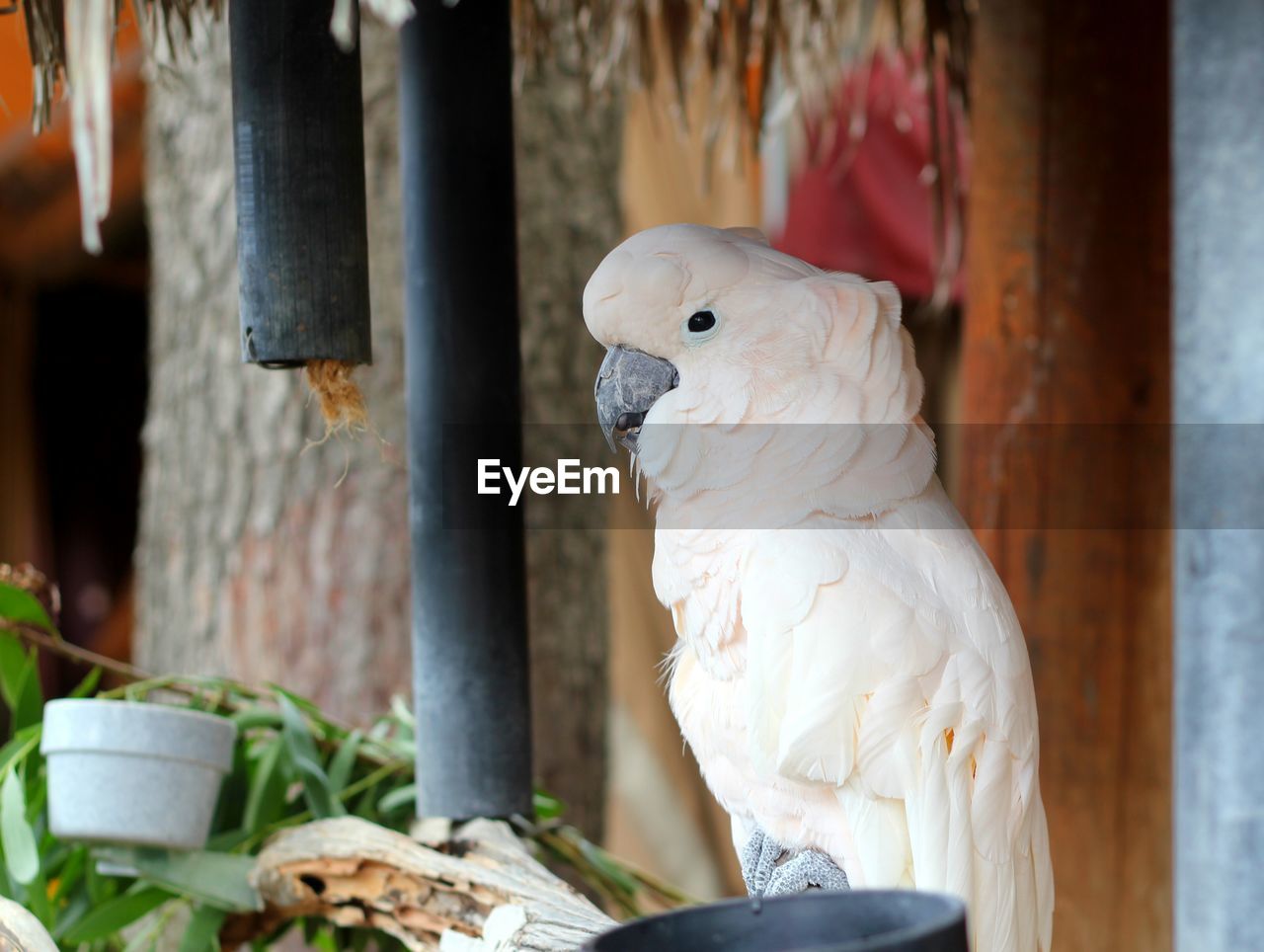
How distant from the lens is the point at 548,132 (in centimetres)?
215

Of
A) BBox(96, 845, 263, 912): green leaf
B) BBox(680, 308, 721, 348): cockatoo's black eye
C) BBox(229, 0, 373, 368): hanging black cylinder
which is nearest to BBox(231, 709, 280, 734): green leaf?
BBox(96, 845, 263, 912): green leaf

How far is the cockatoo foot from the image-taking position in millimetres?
1058

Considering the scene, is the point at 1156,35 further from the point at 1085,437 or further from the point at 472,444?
the point at 472,444

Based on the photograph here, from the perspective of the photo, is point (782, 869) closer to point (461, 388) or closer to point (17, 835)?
point (461, 388)

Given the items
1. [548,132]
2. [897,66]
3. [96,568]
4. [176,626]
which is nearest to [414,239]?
[548,132]

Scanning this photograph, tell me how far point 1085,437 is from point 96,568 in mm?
3352

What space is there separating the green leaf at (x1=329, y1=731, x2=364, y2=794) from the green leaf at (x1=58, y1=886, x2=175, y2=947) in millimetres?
205

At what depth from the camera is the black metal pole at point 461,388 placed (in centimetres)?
133

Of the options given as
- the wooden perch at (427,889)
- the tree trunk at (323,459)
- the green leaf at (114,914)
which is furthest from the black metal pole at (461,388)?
the tree trunk at (323,459)

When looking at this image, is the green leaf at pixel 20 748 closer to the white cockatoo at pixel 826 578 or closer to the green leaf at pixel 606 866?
the green leaf at pixel 606 866

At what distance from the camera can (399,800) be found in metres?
1.45

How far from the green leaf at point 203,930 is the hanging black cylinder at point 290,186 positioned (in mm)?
628

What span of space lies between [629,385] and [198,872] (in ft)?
2.34

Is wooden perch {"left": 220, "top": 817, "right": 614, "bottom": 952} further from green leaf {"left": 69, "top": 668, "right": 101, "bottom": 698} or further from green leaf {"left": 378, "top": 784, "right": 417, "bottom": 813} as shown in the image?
green leaf {"left": 69, "top": 668, "right": 101, "bottom": 698}
